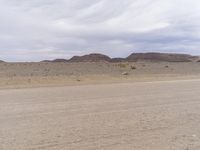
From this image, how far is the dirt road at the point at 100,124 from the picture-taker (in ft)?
29.2

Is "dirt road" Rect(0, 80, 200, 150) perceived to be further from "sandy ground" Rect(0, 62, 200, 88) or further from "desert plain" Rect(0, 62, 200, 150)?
"sandy ground" Rect(0, 62, 200, 88)

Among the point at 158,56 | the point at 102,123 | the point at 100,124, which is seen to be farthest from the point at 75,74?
the point at 158,56

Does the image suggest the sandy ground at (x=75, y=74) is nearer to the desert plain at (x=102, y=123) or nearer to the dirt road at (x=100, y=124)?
the desert plain at (x=102, y=123)

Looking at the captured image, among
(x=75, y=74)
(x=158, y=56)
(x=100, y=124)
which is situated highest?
(x=158, y=56)

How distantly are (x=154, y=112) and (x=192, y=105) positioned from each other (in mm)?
2434

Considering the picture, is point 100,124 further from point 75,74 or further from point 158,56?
point 158,56

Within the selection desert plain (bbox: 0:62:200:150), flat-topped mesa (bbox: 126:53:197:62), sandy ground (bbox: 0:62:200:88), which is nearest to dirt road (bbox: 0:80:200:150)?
desert plain (bbox: 0:62:200:150)

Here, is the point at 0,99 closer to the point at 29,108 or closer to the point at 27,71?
the point at 29,108

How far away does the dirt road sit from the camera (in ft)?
29.2

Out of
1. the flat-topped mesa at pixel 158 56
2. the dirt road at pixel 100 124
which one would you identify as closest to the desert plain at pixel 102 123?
the dirt road at pixel 100 124

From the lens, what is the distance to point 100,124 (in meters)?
11.3

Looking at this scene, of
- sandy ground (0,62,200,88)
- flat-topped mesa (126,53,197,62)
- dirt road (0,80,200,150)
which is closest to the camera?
dirt road (0,80,200,150)

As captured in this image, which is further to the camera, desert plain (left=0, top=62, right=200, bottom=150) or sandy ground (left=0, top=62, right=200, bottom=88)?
sandy ground (left=0, top=62, right=200, bottom=88)

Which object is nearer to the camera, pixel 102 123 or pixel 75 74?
pixel 102 123
